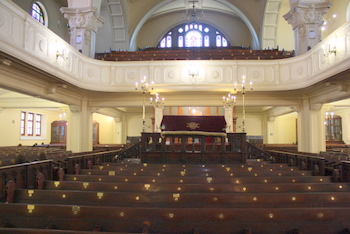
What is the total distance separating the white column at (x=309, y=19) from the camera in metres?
12.5

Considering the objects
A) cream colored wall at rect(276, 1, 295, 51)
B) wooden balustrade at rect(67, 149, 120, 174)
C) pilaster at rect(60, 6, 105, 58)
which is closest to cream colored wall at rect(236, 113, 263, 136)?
cream colored wall at rect(276, 1, 295, 51)

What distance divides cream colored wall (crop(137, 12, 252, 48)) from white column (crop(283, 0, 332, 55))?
11812mm

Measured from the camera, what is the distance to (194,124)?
8578 millimetres

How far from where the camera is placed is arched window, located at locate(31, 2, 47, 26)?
17312 mm

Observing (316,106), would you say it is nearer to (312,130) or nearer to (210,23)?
(312,130)

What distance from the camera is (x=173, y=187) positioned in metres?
4.09

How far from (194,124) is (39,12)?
49.7 ft

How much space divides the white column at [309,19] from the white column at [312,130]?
8.78 feet

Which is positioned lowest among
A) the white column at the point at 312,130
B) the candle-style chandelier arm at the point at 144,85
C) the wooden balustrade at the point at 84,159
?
the wooden balustrade at the point at 84,159

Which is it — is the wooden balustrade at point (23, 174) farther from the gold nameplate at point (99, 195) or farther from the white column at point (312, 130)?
the white column at point (312, 130)

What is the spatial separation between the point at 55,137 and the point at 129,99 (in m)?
10.8

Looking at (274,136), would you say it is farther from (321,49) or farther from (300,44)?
(321,49)

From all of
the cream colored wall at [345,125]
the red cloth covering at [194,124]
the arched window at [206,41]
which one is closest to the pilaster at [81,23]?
the red cloth covering at [194,124]

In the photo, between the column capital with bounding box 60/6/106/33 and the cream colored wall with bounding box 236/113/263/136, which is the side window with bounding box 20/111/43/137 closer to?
the column capital with bounding box 60/6/106/33
